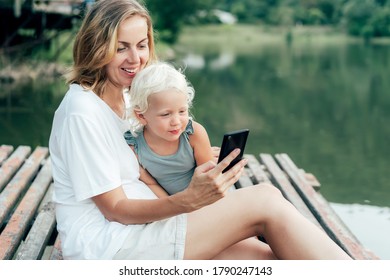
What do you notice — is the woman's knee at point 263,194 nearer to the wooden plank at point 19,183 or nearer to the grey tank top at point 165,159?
the grey tank top at point 165,159

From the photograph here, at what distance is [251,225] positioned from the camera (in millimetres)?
1946

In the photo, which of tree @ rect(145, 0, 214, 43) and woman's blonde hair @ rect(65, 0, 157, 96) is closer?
woman's blonde hair @ rect(65, 0, 157, 96)

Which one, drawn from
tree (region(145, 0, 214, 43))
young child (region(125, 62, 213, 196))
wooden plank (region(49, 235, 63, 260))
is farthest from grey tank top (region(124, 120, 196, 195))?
tree (region(145, 0, 214, 43))

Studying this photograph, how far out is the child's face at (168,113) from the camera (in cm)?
196

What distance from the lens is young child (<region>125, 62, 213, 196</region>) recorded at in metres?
1.96

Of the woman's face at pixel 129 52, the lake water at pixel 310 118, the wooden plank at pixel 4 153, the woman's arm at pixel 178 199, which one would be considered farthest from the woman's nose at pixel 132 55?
the wooden plank at pixel 4 153

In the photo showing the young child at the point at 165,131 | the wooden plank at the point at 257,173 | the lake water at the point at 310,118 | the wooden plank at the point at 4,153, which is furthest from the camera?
the lake water at the point at 310,118

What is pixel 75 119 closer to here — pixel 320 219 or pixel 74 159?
pixel 74 159

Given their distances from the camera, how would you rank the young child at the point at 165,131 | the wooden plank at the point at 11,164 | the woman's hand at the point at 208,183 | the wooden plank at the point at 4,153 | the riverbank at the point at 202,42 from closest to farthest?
the woman's hand at the point at 208,183 < the young child at the point at 165,131 < the wooden plank at the point at 11,164 < the wooden plank at the point at 4,153 < the riverbank at the point at 202,42

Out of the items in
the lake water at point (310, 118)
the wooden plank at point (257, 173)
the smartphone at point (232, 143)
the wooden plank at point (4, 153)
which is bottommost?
the lake water at point (310, 118)

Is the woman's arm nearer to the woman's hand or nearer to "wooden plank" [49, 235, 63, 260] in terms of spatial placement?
the woman's hand

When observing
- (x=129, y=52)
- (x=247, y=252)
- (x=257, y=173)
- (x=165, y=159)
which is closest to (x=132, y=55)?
(x=129, y=52)

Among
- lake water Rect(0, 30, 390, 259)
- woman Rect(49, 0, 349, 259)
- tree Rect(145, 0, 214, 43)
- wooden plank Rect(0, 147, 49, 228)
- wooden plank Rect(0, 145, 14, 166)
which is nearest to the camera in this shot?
woman Rect(49, 0, 349, 259)

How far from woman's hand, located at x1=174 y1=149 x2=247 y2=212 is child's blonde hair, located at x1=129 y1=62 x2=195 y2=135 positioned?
0.32 metres
